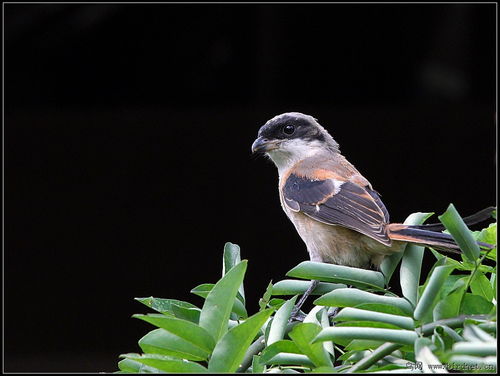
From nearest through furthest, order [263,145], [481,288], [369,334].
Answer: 1. [369,334]
2. [481,288]
3. [263,145]

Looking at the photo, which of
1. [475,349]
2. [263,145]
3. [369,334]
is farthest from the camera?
[263,145]

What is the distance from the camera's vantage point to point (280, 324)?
143 cm

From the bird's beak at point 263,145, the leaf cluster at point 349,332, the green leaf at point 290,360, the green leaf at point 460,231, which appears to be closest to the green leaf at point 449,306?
the leaf cluster at point 349,332

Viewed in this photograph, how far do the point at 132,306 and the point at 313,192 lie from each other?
10.2ft

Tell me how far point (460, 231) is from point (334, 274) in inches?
10.6

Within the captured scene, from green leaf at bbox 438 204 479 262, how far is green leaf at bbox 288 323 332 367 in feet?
0.94

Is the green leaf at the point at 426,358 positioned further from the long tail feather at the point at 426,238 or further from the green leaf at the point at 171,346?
the long tail feather at the point at 426,238

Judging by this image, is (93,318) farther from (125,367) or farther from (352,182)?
(125,367)

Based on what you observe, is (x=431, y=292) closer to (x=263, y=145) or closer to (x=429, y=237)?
(x=429, y=237)

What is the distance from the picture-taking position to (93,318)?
568cm

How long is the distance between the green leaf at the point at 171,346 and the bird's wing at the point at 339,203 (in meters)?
1.00

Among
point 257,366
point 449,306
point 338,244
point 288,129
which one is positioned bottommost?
point 338,244

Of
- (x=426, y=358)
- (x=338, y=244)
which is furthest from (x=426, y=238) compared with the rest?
(x=426, y=358)

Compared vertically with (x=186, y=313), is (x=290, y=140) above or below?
above
